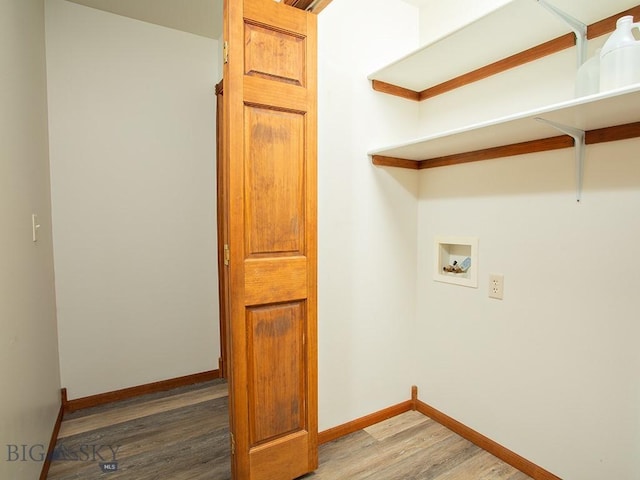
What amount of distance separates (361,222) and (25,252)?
1.67 meters

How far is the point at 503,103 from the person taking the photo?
1798mm

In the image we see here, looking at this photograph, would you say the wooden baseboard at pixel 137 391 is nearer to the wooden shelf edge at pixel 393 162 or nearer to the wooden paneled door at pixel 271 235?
the wooden paneled door at pixel 271 235

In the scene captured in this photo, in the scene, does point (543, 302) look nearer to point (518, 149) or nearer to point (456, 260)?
point (456, 260)

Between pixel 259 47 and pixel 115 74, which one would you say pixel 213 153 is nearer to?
pixel 115 74

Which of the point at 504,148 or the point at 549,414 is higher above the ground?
the point at 504,148

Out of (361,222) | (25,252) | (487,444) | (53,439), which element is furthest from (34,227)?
(487,444)

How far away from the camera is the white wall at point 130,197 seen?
2260 mm

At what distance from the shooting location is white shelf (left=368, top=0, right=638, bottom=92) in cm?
134

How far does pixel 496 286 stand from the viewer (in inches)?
72.0

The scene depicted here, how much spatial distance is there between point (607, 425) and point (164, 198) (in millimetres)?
2864

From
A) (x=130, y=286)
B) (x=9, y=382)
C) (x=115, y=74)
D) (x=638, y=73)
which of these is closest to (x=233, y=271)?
(x=9, y=382)

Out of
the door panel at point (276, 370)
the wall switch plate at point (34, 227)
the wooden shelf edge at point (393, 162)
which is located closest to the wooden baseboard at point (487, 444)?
the door panel at point (276, 370)

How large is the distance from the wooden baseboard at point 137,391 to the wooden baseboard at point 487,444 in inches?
65.7

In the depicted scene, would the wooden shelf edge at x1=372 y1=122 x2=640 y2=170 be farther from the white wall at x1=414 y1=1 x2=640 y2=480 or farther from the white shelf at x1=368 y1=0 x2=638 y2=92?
the white shelf at x1=368 y1=0 x2=638 y2=92
